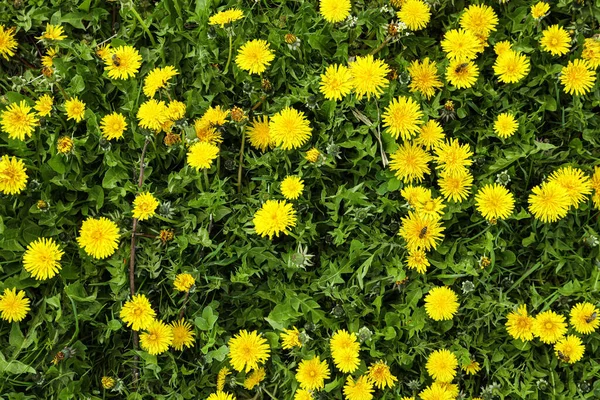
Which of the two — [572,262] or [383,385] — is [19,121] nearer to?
[383,385]

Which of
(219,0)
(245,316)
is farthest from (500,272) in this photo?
(219,0)

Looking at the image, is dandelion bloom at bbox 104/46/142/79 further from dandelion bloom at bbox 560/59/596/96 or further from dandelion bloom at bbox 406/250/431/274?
dandelion bloom at bbox 560/59/596/96

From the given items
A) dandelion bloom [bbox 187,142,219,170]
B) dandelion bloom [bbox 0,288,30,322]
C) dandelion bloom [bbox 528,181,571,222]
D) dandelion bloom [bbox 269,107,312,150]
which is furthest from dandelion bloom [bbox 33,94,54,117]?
dandelion bloom [bbox 528,181,571,222]

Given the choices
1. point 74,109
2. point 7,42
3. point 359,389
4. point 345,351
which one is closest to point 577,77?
point 345,351

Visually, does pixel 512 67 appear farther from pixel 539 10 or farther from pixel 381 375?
pixel 381 375

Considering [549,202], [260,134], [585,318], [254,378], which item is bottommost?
[254,378]

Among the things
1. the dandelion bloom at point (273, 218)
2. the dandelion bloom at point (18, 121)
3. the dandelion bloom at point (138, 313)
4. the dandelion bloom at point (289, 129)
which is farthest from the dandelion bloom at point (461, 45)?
the dandelion bloom at point (18, 121)

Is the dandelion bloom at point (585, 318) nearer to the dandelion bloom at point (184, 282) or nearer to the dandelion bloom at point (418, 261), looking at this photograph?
the dandelion bloom at point (418, 261)
